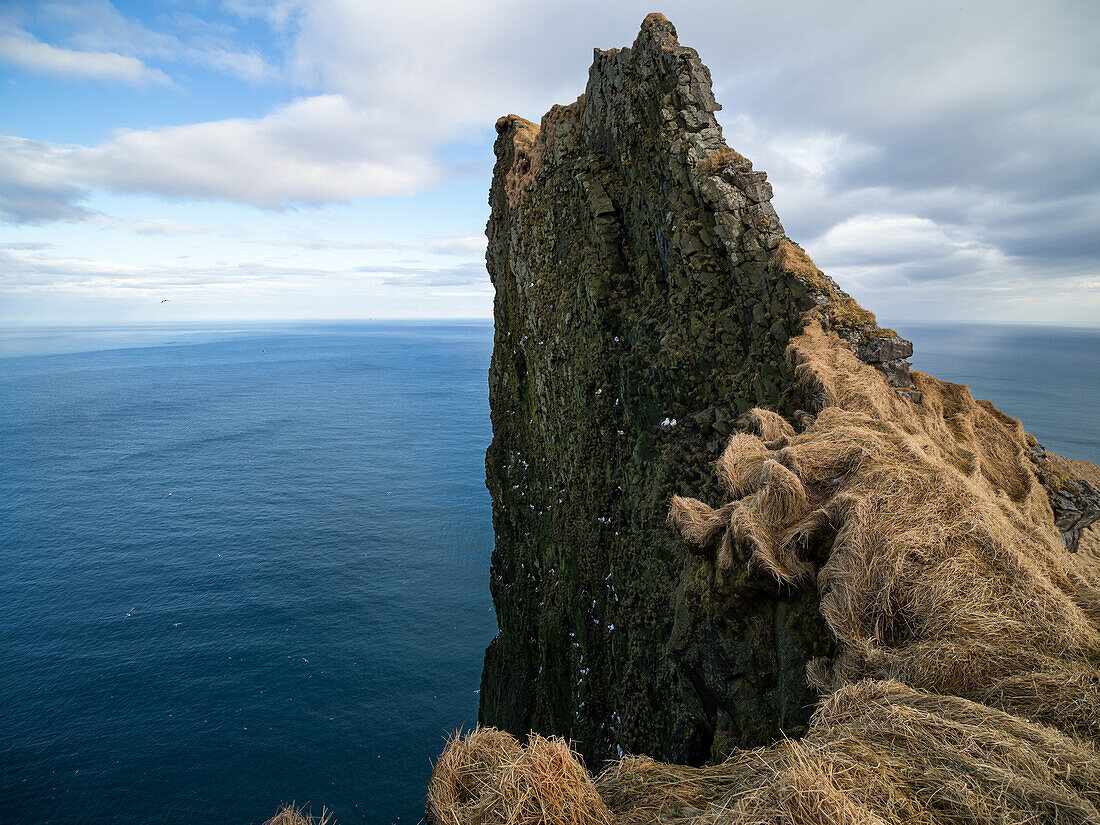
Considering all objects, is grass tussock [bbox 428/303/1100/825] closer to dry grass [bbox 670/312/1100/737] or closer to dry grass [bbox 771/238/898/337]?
dry grass [bbox 670/312/1100/737]

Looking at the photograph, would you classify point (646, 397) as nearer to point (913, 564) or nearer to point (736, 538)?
point (736, 538)

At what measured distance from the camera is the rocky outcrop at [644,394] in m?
7.84

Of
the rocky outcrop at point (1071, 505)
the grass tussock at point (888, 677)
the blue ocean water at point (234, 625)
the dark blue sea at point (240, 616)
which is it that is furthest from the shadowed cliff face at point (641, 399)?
the dark blue sea at point (240, 616)

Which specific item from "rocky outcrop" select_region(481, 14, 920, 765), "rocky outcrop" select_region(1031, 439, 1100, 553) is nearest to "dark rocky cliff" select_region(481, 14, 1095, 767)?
"rocky outcrop" select_region(481, 14, 920, 765)

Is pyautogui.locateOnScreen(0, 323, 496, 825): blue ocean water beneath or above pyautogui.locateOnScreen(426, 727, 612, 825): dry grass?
beneath

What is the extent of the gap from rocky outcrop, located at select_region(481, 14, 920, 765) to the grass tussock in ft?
2.74

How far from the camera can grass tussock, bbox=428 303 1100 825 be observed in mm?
3129

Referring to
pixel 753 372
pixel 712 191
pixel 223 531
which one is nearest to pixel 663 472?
pixel 753 372

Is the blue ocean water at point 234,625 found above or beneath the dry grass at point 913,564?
beneath

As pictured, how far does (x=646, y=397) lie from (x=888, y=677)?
1208cm

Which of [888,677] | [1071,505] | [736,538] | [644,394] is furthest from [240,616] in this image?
[1071,505]

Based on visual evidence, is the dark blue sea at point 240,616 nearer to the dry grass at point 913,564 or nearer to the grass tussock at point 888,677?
the dry grass at point 913,564

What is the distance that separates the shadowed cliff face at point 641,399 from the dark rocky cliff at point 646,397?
56mm

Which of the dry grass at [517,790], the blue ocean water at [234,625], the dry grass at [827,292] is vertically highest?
the dry grass at [827,292]
